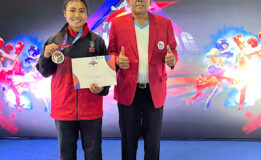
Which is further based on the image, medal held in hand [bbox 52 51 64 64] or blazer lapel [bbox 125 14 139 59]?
blazer lapel [bbox 125 14 139 59]

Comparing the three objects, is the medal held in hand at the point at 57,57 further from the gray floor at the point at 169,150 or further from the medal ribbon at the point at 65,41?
the gray floor at the point at 169,150

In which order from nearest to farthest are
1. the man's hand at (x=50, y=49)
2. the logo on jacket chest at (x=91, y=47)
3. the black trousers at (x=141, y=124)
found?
1. the man's hand at (x=50, y=49)
2. the logo on jacket chest at (x=91, y=47)
3. the black trousers at (x=141, y=124)

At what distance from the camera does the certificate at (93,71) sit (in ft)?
4.60

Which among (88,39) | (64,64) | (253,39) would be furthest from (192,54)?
(64,64)

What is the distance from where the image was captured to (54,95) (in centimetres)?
151

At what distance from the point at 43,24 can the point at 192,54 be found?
1982mm

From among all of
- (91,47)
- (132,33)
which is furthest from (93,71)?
(132,33)

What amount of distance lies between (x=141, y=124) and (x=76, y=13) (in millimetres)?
1004

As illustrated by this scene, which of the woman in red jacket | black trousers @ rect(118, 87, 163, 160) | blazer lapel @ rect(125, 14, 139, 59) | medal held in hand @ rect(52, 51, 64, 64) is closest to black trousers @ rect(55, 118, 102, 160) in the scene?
the woman in red jacket

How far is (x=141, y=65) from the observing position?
155 cm

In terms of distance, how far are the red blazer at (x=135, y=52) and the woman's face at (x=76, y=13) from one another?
249 mm

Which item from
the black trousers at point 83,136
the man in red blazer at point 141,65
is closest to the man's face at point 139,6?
the man in red blazer at point 141,65

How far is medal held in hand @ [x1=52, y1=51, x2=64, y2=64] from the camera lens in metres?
1.39

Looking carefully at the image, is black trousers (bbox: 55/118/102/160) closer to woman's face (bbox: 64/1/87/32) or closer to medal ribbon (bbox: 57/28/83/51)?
medal ribbon (bbox: 57/28/83/51)
